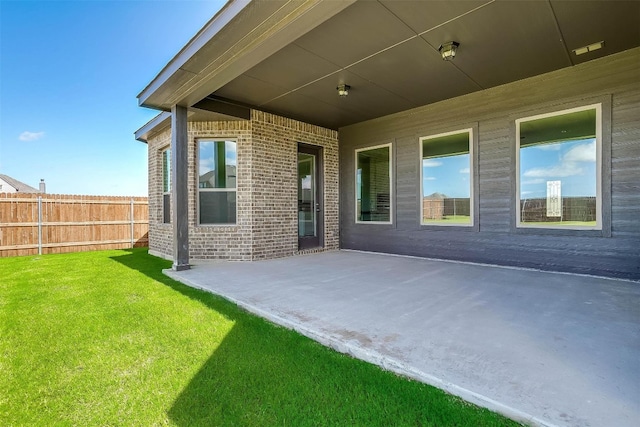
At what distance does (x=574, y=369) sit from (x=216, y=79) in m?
4.63

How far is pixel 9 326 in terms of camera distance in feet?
9.01

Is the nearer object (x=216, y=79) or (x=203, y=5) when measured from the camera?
(x=216, y=79)

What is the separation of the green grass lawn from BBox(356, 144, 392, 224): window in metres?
4.37

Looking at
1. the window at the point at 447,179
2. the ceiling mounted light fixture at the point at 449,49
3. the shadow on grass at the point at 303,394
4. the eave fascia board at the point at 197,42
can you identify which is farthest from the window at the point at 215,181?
the shadow on grass at the point at 303,394

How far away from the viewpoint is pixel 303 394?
5.51ft

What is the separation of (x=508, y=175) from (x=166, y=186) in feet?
23.3

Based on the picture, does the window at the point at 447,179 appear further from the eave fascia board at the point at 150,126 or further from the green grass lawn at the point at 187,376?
the eave fascia board at the point at 150,126

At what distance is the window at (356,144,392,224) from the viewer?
21.6ft

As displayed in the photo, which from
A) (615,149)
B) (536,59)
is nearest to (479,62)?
(536,59)

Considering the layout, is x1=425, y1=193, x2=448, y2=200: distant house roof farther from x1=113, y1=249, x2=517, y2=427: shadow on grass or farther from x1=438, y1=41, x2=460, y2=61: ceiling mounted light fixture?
x1=113, y1=249, x2=517, y2=427: shadow on grass

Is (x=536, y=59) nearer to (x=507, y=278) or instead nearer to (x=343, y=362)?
(x=507, y=278)

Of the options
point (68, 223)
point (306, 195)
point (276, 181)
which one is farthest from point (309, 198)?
point (68, 223)

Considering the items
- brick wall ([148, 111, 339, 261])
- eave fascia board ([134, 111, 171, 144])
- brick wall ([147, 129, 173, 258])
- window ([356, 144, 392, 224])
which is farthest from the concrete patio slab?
eave fascia board ([134, 111, 171, 144])

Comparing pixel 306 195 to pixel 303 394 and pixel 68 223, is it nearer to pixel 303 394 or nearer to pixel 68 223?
pixel 303 394
